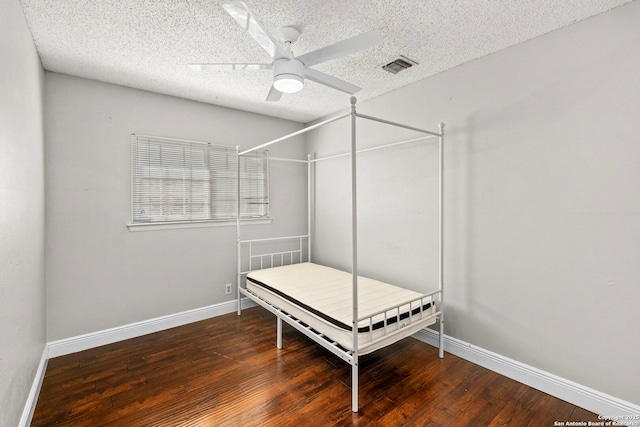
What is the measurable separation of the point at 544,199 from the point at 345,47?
1.73m

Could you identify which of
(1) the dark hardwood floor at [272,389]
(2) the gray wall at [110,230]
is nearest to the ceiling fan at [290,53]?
(2) the gray wall at [110,230]

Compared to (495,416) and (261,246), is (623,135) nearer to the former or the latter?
(495,416)

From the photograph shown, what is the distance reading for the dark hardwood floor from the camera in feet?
6.13

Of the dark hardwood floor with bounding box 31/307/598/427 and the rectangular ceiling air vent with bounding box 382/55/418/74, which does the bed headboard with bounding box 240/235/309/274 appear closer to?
the dark hardwood floor with bounding box 31/307/598/427

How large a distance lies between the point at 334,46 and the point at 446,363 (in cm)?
255

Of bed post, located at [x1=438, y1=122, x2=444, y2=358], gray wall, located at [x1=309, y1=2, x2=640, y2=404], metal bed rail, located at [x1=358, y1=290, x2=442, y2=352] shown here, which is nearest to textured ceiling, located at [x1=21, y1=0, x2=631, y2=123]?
gray wall, located at [x1=309, y1=2, x2=640, y2=404]

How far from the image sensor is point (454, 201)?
8.63 ft

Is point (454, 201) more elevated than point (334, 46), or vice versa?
point (334, 46)

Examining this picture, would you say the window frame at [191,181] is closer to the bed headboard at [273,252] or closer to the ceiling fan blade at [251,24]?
the bed headboard at [273,252]

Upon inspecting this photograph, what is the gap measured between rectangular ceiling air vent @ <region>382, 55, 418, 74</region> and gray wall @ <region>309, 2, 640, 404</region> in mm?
126

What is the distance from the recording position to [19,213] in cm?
169

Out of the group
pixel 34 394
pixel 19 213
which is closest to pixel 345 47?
pixel 19 213

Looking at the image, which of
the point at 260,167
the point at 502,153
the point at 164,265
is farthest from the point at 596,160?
the point at 164,265

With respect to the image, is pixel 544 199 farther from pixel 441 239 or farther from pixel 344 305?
pixel 344 305
